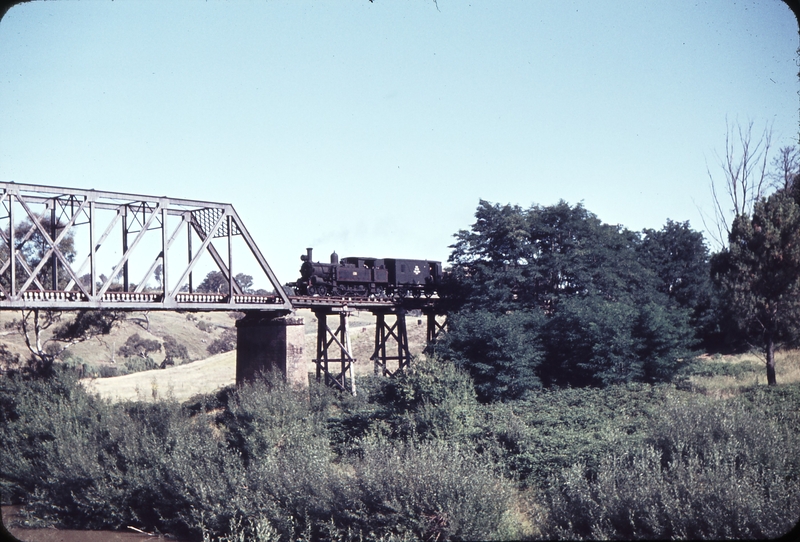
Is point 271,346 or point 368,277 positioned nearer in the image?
point 271,346

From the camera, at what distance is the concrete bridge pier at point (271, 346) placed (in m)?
23.6

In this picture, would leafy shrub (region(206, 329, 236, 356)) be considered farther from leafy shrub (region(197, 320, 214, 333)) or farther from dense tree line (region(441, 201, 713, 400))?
dense tree line (region(441, 201, 713, 400))

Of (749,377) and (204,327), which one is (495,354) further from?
(204,327)

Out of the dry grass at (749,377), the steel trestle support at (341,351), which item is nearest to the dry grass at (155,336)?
the steel trestle support at (341,351)

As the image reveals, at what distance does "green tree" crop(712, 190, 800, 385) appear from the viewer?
21.8 m

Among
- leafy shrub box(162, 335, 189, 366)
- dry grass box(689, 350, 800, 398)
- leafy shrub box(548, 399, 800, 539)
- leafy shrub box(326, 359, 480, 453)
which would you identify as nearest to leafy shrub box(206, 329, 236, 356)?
leafy shrub box(162, 335, 189, 366)

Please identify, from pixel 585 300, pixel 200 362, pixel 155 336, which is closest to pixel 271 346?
pixel 585 300

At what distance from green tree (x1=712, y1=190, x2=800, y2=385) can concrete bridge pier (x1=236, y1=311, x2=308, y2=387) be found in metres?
16.9

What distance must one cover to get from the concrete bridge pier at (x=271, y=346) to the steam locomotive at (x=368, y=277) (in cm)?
573

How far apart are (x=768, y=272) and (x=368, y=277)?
61.5 feet

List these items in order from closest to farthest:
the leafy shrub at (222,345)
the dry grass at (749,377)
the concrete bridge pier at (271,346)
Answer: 1. the dry grass at (749,377)
2. the concrete bridge pier at (271,346)
3. the leafy shrub at (222,345)

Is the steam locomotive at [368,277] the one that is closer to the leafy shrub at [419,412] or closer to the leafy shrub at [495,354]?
the leafy shrub at [495,354]

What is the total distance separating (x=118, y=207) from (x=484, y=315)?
1537 cm

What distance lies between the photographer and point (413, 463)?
41.4ft
